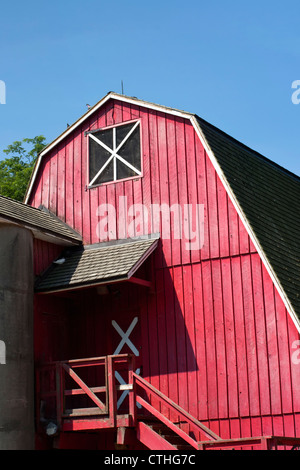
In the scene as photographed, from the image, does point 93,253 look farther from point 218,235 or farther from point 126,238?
point 218,235

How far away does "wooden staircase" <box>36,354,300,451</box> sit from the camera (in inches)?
596

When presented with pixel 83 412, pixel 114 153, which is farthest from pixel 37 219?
pixel 83 412

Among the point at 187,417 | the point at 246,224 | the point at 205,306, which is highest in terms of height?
the point at 246,224

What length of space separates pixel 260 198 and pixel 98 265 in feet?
13.9

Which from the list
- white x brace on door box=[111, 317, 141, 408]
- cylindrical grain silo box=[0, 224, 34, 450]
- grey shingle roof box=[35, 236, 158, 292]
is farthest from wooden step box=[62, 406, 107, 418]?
grey shingle roof box=[35, 236, 158, 292]

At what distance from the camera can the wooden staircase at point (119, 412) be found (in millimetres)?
15133

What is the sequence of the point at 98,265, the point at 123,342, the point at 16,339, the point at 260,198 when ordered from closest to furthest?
the point at 16,339
the point at 98,265
the point at 123,342
the point at 260,198

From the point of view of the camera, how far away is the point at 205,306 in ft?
55.7

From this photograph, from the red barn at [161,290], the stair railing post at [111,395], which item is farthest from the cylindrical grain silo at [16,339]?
→ the stair railing post at [111,395]
